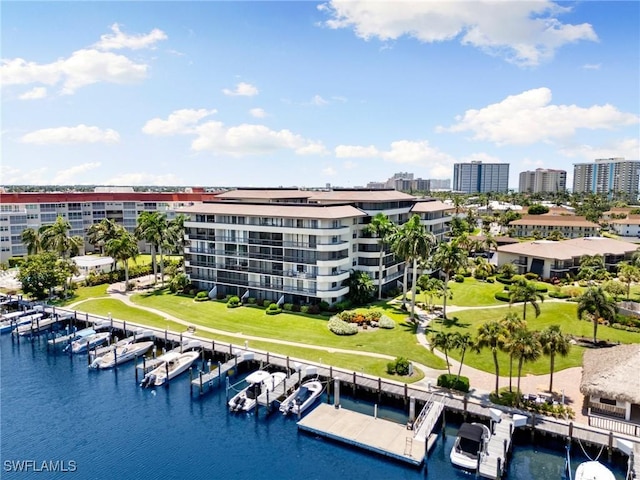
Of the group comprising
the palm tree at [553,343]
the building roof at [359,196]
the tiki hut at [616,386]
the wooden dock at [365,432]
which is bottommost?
the wooden dock at [365,432]

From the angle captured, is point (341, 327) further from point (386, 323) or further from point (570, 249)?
point (570, 249)

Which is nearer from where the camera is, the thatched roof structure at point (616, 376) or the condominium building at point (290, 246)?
the thatched roof structure at point (616, 376)

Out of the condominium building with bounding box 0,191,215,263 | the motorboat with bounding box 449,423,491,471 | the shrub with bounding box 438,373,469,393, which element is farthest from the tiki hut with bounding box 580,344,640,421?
the condominium building with bounding box 0,191,215,263

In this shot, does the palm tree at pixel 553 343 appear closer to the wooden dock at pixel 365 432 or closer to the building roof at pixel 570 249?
the wooden dock at pixel 365 432

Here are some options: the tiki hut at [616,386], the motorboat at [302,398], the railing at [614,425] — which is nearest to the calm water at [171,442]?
the motorboat at [302,398]

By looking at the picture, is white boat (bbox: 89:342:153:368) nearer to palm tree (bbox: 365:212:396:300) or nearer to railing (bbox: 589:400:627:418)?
palm tree (bbox: 365:212:396:300)

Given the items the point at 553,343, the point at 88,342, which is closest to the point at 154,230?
the point at 88,342

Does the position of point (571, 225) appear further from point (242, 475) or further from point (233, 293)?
point (242, 475)
